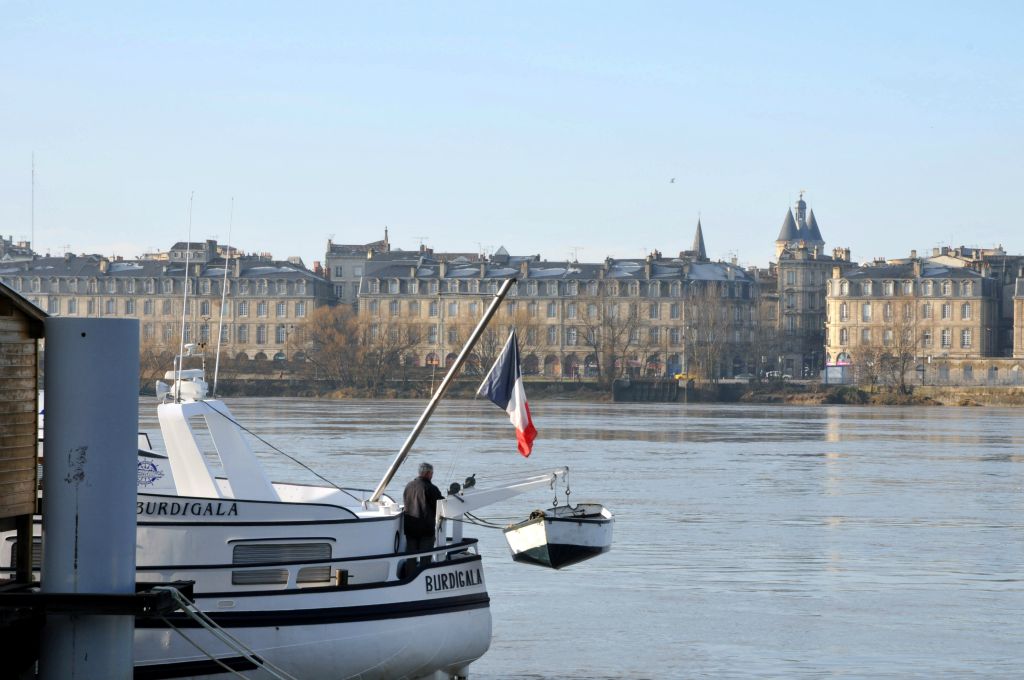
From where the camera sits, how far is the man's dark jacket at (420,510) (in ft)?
60.1

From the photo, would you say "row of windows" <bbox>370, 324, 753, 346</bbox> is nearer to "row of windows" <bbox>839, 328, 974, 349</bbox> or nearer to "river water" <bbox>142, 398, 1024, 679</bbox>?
"row of windows" <bbox>839, 328, 974, 349</bbox>

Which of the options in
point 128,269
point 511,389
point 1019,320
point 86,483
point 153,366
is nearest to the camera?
point 86,483

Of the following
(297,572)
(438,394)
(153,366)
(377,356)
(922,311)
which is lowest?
(297,572)

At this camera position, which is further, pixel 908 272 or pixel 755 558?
pixel 908 272

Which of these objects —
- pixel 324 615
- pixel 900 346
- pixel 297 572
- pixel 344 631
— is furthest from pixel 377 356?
pixel 324 615

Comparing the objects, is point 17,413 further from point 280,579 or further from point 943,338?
point 943,338

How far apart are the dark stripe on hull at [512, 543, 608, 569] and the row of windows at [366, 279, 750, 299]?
467ft

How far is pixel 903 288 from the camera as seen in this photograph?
522 ft

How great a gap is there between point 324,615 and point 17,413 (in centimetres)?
415

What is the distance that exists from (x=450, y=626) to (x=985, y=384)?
129 metres

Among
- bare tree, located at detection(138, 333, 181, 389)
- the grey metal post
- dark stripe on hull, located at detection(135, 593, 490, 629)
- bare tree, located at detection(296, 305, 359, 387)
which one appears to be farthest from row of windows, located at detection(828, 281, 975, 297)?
the grey metal post

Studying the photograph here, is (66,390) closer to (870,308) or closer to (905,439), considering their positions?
(905,439)

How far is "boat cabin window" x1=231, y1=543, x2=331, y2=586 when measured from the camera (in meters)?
16.5

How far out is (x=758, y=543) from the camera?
30656 millimetres
